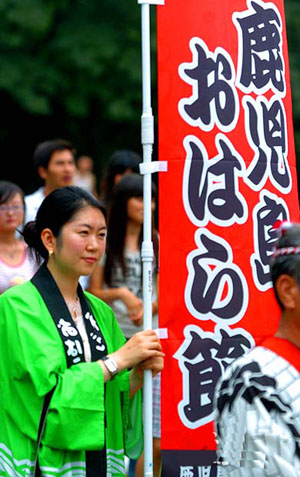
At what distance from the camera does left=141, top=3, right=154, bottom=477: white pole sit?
3.69 metres

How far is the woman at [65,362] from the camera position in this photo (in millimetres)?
3451

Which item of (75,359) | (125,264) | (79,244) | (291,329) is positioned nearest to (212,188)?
(79,244)

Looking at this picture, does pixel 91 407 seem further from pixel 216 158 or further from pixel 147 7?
pixel 147 7

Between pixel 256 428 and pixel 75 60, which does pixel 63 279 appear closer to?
pixel 256 428

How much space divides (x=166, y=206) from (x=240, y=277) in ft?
1.28

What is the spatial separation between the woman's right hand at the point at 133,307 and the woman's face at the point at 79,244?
1684 mm

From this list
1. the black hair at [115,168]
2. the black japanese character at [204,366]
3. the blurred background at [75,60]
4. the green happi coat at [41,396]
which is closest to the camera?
the green happi coat at [41,396]

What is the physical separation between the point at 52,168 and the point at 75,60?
811 centimetres

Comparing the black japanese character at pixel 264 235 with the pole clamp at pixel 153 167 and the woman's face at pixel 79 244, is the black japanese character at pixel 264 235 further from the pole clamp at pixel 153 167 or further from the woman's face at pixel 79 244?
the woman's face at pixel 79 244

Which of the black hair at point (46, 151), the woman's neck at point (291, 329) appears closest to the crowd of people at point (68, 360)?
the woman's neck at point (291, 329)

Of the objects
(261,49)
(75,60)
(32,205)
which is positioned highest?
(75,60)

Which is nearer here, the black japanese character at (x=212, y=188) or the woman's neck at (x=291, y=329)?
Result: the woman's neck at (x=291, y=329)

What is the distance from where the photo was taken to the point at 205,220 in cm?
381

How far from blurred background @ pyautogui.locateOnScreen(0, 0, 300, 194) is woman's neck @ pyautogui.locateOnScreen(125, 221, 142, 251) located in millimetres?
8255
